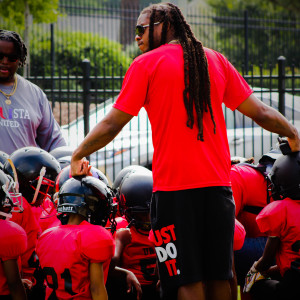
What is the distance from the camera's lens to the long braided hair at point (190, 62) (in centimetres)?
337

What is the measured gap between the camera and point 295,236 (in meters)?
4.00

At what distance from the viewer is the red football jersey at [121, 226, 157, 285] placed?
4.27 metres

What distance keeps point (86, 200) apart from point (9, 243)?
53 cm

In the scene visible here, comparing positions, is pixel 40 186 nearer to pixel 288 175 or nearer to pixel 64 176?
pixel 64 176

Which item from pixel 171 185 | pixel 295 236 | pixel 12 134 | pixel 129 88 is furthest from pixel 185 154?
pixel 12 134

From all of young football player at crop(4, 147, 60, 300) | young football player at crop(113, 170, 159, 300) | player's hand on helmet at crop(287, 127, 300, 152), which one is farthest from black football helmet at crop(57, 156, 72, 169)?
player's hand on helmet at crop(287, 127, 300, 152)

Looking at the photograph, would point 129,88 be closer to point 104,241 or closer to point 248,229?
point 104,241

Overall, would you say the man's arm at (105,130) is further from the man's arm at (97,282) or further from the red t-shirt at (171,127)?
the man's arm at (97,282)

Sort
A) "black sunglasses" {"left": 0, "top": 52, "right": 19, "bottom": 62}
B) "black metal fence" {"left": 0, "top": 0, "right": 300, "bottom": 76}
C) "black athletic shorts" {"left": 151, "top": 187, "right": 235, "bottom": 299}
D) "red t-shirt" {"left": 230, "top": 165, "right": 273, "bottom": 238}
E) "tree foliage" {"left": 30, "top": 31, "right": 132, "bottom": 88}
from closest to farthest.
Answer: "black athletic shorts" {"left": 151, "top": 187, "right": 235, "bottom": 299} < "red t-shirt" {"left": 230, "top": 165, "right": 273, "bottom": 238} < "black sunglasses" {"left": 0, "top": 52, "right": 19, "bottom": 62} < "tree foliage" {"left": 30, "top": 31, "right": 132, "bottom": 88} < "black metal fence" {"left": 0, "top": 0, "right": 300, "bottom": 76}

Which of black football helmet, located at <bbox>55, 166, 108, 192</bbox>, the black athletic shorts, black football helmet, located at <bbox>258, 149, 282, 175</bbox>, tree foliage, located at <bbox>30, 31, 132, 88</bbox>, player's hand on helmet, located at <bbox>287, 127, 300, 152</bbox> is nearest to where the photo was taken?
the black athletic shorts

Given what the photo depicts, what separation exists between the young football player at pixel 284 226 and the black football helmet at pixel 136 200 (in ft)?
2.63

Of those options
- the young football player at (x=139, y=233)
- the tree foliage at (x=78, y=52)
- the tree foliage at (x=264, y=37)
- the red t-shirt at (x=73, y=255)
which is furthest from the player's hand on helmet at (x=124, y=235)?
the tree foliage at (x=264, y=37)

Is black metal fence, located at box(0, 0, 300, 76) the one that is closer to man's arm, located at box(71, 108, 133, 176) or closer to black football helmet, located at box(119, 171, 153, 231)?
black football helmet, located at box(119, 171, 153, 231)

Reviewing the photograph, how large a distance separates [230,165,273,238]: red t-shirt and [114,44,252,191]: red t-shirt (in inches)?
39.9
